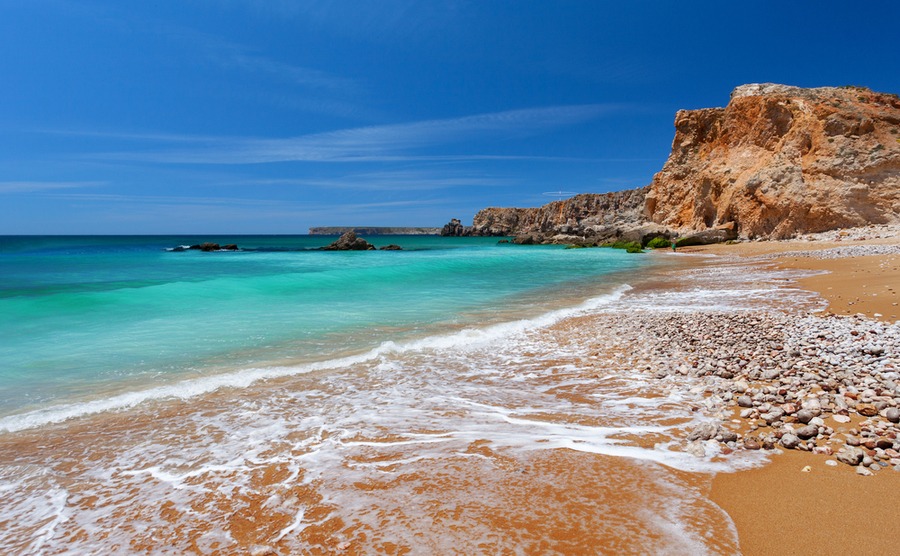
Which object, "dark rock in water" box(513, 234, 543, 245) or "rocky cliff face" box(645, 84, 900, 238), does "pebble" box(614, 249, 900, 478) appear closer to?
"rocky cliff face" box(645, 84, 900, 238)

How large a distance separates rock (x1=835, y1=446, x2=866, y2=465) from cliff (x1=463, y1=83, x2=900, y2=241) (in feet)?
116

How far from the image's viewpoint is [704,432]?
393 centimetres

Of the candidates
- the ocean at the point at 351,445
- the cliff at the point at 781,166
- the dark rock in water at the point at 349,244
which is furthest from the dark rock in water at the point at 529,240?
the ocean at the point at 351,445

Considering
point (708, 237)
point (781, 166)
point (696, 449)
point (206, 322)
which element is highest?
point (781, 166)

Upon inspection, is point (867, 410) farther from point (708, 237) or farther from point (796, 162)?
point (708, 237)

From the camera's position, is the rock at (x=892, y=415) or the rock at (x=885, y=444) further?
the rock at (x=892, y=415)

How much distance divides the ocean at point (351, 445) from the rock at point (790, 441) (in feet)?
1.06

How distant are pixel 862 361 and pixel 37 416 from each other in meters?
9.57

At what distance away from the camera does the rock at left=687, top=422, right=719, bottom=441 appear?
3893 millimetres

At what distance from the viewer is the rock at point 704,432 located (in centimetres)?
389

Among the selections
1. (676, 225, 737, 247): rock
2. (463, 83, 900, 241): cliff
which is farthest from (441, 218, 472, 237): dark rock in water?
(676, 225, 737, 247): rock

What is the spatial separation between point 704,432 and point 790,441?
606 millimetres

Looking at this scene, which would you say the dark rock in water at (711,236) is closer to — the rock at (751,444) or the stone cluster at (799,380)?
the stone cluster at (799,380)

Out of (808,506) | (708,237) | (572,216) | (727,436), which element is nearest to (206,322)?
(727,436)
